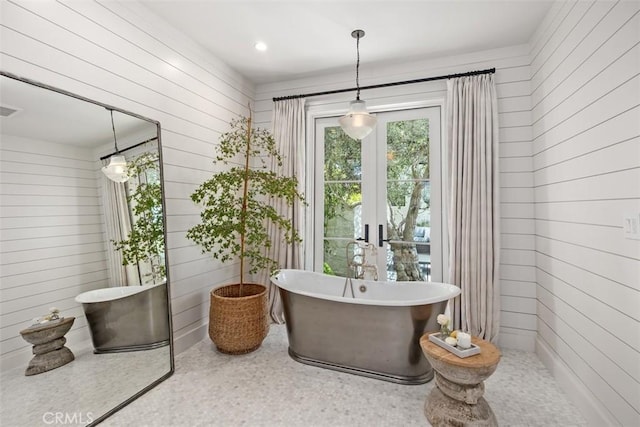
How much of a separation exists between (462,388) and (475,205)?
5.20 ft

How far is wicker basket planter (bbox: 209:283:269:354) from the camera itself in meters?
2.57

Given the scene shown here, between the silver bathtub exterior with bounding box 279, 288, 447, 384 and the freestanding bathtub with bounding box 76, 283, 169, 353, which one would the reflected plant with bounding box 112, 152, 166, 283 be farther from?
the silver bathtub exterior with bounding box 279, 288, 447, 384

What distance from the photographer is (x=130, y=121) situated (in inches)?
84.9

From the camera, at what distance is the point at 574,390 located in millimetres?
1947

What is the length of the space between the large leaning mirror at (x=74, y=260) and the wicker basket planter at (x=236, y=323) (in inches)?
16.7

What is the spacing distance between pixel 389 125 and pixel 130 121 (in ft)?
7.76

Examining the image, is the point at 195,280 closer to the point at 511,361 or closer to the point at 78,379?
the point at 78,379

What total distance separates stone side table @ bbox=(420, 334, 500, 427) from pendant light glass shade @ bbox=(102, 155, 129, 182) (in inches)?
88.8

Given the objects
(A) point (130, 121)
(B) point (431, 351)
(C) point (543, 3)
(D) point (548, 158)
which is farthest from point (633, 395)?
(A) point (130, 121)

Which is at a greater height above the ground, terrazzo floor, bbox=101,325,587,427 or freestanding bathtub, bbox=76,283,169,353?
freestanding bathtub, bbox=76,283,169,353

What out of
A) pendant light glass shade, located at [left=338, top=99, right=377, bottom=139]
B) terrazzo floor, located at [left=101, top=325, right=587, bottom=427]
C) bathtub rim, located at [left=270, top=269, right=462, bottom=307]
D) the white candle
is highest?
pendant light glass shade, located at [left=338, top=99, right=377, bottom=139]

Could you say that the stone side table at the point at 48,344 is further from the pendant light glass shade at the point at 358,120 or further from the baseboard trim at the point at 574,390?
the baseboard trim at the point at 574,390

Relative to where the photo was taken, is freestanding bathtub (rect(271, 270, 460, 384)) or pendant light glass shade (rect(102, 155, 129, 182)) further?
freestanding bathtub (rect(271, 270, 460, 384))
